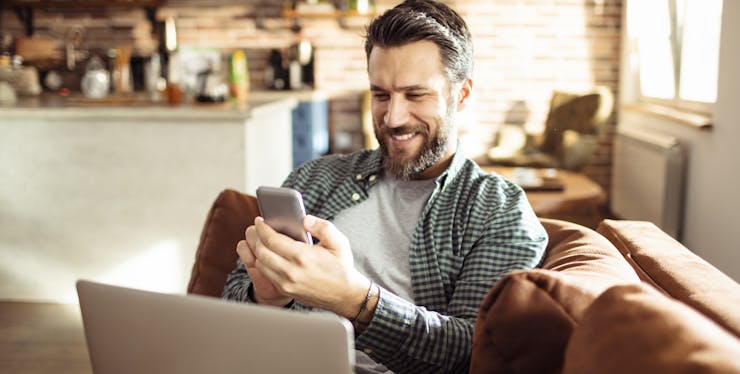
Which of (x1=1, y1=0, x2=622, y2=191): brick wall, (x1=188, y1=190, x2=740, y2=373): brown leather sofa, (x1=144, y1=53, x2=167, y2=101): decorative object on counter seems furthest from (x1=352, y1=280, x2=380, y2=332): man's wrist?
(x1=144, y1=53, x2=167, y2=101): decorative object on counter

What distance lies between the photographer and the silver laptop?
2.16 ft

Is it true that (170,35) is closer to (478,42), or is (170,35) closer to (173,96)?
(478,42)

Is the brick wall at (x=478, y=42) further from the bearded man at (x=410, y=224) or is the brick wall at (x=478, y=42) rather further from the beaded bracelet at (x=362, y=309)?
the beaded bracelet at (x=362, y=309)

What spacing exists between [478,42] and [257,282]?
15.4ft

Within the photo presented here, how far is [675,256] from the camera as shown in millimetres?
1220

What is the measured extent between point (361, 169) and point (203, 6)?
4.76 metres

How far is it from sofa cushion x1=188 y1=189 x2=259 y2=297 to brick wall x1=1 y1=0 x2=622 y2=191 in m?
4.07

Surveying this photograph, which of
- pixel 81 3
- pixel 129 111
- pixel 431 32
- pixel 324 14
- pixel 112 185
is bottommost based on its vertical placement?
pixel 112 185

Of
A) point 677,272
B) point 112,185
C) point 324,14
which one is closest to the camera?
point 677,272

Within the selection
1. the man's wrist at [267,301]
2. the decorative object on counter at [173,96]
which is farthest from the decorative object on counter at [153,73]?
the man's wrist at [267,301]

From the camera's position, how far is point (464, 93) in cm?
155

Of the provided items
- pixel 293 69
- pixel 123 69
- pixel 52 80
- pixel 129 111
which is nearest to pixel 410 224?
pixel 129 111

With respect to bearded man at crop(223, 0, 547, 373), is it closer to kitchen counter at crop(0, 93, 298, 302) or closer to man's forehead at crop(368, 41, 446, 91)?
man's forehead at crop(368, 41, 446, 91)

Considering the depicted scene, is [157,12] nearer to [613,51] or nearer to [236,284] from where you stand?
[613,51]
